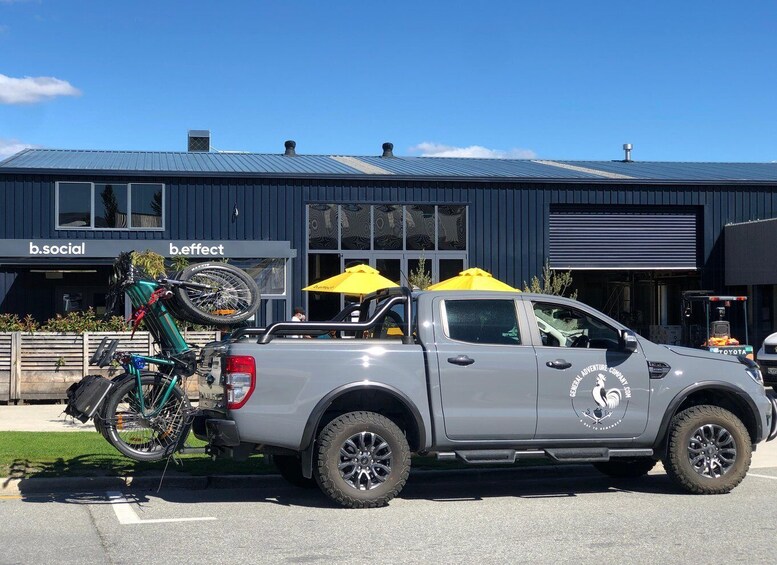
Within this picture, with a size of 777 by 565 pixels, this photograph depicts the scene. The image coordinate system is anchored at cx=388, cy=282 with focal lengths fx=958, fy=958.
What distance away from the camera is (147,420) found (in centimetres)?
855

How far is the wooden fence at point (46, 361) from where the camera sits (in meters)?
16.8

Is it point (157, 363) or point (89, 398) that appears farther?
point (157, 363)

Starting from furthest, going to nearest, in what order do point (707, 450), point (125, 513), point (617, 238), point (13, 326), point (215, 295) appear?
point (617, 238) < point (13, 326) < point (215, 295) < point (707, 450) < point (125, 513)

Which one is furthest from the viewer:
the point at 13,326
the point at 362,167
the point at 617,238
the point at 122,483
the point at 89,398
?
the point at 362,167

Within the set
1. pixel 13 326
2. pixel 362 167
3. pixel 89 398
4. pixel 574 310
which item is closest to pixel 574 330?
pixel 574 310

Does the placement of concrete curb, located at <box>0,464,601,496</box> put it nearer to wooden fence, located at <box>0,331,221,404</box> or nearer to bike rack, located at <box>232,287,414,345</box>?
bike rack, located at <box>232,287,414,345</box>

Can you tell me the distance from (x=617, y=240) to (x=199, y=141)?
1448 cm

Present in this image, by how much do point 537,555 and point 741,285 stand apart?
73.9 ft

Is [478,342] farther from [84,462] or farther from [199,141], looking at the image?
[199,141]

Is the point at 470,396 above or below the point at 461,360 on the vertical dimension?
below

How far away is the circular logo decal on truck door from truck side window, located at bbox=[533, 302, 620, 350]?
0.96ft

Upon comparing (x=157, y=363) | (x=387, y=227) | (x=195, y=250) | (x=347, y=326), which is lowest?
(x=157, y=363)

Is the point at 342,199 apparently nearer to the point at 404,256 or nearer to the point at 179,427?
the point at 404,256

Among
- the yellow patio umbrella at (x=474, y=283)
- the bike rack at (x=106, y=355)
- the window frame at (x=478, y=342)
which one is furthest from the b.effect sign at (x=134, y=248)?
the window frame at (x=478, y=342)
